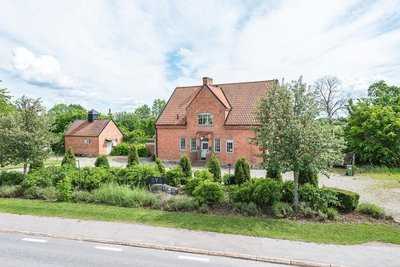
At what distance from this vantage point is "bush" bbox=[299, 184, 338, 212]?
1183 centimetres

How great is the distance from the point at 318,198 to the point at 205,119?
20078 millimetres

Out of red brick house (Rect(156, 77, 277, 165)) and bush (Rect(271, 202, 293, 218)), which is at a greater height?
red brick house (Rect(156, 77, 277, 165))

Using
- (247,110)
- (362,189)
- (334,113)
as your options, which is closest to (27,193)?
(362,189)

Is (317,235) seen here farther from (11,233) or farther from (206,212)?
(11,233)

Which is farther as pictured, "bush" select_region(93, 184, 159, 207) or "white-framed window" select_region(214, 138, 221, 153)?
"white-framed window" select_region(214, 138, 221, 153)

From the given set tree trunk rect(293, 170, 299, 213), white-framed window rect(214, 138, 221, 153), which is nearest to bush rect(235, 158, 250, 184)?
tree trunk rect(293, 170, 299, 213)

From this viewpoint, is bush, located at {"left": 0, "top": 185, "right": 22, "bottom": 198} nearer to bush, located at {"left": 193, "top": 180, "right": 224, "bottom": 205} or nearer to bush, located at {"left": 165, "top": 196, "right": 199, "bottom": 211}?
bush, located at {"left": 165, "top": 196, "right": 199, "bottom": 211}

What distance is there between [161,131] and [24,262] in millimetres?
26237

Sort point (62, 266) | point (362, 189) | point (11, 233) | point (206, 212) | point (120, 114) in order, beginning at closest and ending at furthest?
1. point (62, 266)
2. point (11, 233)
3. point (206, 212)
4. point (362, 189)
5. point (120, 114)

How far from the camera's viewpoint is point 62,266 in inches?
297

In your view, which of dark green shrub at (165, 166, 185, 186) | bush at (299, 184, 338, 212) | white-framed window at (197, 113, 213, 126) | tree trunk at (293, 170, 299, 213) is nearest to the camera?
bush at (299, 184, 338, 212)

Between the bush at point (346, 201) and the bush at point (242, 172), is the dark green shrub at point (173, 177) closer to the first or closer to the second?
the bush at point (242, 172)

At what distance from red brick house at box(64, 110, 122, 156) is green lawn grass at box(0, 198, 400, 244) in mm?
30320

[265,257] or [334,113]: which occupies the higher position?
[334,113]
